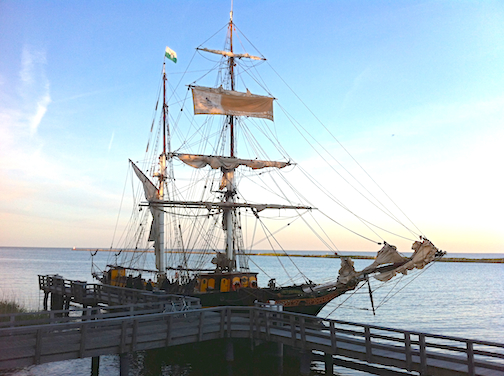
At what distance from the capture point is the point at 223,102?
112 feet

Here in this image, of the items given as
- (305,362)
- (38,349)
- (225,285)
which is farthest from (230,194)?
(38,349)

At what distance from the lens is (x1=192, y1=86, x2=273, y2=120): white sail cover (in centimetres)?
3405

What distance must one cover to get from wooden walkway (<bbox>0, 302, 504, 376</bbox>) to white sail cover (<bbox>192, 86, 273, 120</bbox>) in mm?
19837

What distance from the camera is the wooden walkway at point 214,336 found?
1173 centimetres

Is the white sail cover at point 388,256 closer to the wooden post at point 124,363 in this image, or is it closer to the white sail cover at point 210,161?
the wooden post at point 124,363

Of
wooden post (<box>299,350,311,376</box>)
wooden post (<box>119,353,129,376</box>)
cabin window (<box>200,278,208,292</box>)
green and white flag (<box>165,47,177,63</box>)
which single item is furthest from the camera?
green and white flag (<box>165,47,177,63</box>)

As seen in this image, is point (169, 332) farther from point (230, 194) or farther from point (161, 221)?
point (161, 221)

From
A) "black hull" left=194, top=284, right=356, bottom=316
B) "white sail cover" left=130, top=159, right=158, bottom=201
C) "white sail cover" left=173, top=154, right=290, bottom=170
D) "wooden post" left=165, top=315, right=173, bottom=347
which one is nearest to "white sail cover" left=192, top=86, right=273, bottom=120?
"white sail cover" left=173, top=154, right=290, bottom=170

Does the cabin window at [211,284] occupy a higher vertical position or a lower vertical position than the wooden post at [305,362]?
higher

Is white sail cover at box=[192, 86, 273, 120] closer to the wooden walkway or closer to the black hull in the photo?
the black hull

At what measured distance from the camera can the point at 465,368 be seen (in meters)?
11.8

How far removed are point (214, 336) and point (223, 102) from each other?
22044 mm

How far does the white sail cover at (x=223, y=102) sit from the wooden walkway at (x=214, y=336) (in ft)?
65.1

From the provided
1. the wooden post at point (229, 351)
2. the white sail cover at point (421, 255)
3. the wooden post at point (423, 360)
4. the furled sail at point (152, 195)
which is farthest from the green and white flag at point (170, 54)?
the wooden post at point (423, 360)
